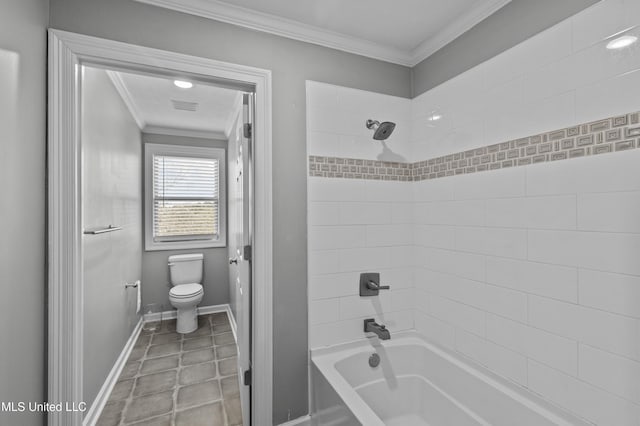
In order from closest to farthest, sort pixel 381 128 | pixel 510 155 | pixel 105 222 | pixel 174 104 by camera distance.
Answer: pixel 510 155 → pixel 381 128 → pixel 105 222 → pixel 174 104

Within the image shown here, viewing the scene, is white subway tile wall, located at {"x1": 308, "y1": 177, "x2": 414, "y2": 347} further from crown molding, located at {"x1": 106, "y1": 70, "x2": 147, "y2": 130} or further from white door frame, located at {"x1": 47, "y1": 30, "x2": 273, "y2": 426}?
crown molding, located at {"x1": 106, "y1": 70, "x2": 147, "y2": 130}

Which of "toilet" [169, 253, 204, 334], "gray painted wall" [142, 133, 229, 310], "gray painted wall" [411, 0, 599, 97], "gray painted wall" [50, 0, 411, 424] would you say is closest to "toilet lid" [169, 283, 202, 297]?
"toilet" [169, 253, 204, 334]

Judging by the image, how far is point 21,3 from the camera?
98 cm

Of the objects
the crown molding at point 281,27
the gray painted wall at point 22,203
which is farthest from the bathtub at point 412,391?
the crown molding at point 281,27

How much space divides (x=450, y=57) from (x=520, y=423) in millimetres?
1865

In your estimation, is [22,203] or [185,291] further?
[185,291]

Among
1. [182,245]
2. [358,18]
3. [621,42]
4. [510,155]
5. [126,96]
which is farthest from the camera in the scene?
[182,245]

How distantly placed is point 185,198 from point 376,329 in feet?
10.2

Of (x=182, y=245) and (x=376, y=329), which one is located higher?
(x=182, y=245)

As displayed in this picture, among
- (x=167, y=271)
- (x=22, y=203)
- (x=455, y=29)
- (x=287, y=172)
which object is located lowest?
(x=167, y=271)

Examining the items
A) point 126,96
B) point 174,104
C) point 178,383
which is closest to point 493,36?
point 174,104

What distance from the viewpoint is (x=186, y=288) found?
3359mm

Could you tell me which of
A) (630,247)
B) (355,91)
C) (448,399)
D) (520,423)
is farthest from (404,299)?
(355,91)

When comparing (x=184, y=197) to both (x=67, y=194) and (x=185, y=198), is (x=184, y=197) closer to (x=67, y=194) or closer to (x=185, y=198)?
(x=185, y=198)
